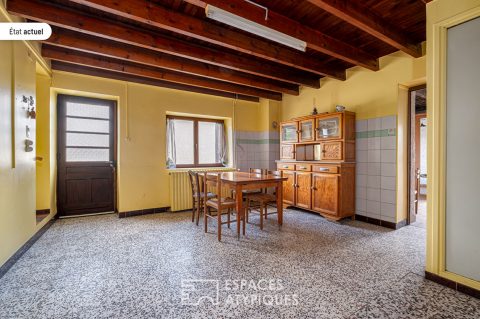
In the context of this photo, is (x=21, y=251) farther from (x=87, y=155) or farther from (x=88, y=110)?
(x=88, y=110)

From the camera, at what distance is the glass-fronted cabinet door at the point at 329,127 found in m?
3.89

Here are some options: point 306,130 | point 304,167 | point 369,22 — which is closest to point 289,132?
point 306,130

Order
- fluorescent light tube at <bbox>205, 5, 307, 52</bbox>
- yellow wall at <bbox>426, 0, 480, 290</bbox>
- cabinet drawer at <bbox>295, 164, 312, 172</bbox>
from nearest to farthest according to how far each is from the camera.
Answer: yellow wall at <bbox>426, 0, 480, 290</bbox>, fluorescent light tube at <bbox>205, 5, 307, 52</bbox>, cabinet drawer at <bbox>295, 164, 312, 172</bbox>

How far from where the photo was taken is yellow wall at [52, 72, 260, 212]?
4.08 meters

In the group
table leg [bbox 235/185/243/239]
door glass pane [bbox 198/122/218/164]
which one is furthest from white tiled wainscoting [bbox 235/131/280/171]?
table leg [bbox 235/185/243/239]

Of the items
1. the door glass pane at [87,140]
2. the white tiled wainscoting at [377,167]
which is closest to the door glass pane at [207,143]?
the door glass pane at [87,140]

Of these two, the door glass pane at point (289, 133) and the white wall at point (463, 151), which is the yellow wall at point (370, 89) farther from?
the white wall at point (463, 151)

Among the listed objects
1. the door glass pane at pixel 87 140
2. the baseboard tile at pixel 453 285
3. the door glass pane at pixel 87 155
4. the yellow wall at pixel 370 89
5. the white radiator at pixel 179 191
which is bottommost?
the baseboard tile at pixel 453 285

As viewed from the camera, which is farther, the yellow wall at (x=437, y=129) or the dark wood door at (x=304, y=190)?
the dark wood door at (x=304, y=190)

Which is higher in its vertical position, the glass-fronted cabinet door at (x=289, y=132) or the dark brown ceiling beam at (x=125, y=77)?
the dark brown ceiling beam at (x=125, y=77)

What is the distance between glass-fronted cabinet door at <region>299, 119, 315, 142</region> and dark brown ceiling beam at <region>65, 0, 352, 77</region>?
1032mm

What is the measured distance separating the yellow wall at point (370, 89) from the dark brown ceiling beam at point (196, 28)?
0.83 feet

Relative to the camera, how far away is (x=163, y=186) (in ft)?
15.2

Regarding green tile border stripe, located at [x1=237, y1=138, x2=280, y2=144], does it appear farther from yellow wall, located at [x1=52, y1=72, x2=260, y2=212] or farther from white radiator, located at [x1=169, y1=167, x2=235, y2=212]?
white radiator, located at [x1=169, y1=167, x2=235, y2=212]
